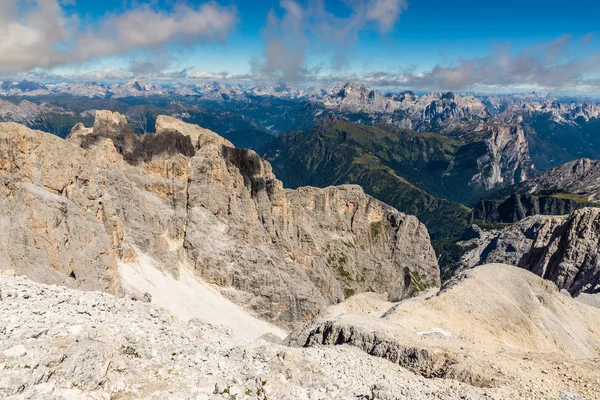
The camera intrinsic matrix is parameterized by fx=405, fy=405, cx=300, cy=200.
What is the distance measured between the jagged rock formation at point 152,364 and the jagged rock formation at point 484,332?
1.69 meters

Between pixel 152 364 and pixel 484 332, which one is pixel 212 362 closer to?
pixel 152 364

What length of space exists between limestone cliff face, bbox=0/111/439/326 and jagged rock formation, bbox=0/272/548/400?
64.9 meters

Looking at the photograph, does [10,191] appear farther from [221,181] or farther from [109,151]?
[221,181]

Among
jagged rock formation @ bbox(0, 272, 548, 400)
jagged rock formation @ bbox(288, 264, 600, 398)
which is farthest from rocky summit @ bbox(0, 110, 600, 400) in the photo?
jagged rock formation @ bbox(288, 264, 600, 398)

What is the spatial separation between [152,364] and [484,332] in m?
52.5

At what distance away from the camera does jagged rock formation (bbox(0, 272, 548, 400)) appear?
21328mm

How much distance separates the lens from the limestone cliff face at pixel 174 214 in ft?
306

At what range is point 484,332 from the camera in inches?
2405

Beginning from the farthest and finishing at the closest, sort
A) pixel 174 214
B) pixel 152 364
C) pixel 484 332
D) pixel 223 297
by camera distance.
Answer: pixel 174 214 → pixel 223 297 → pixel 484 332 → pixel 152 364

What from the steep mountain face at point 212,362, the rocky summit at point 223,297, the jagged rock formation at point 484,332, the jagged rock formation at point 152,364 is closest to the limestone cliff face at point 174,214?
the rocky summit at point 223,297

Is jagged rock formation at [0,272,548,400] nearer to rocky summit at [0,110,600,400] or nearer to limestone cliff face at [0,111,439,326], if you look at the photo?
rocky summit at [0,110,600,400]

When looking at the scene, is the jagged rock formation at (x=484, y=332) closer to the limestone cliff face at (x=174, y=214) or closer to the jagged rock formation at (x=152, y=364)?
the jagged rock formation at (x=152, y=364)

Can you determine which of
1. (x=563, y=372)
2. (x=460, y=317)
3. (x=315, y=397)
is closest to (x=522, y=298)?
(x=460, y=317)

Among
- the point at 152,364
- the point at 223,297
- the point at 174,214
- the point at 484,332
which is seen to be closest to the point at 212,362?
the point at 152,364
